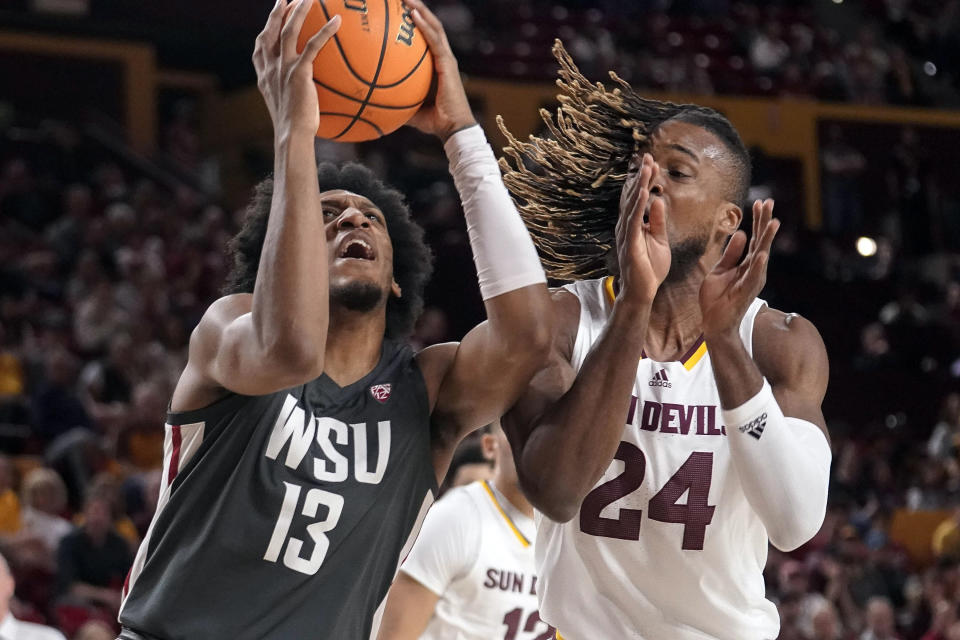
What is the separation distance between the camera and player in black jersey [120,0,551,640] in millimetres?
2832

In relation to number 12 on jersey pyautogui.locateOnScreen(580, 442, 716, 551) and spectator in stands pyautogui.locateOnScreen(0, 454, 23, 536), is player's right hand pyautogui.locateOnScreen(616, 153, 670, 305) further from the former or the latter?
spectator in stands pyautogui.locateOnScreen(0, 454, 23, 536)

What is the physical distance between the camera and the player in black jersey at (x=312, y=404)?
283 cm

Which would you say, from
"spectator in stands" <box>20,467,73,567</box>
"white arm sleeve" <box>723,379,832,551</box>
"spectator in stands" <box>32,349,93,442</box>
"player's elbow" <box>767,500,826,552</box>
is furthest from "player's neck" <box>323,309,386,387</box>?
"spectator in stands" <box>32,349,93,442</box>

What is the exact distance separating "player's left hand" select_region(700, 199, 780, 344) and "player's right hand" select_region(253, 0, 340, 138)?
37.0 inches

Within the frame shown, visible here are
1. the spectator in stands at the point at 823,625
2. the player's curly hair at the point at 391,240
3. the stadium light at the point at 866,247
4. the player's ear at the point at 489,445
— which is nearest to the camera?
the player's curly hair at the point at 391,240

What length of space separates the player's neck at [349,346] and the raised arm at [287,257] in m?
0.38

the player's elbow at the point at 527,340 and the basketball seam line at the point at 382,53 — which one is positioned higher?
the basketball seam line at the point at 382,53

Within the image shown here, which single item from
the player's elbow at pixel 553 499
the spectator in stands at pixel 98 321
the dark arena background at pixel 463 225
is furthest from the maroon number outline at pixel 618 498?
the spectator in stands at pixel 98 321

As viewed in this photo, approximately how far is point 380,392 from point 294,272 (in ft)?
2.01

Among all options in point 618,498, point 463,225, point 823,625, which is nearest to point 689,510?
point 618,498

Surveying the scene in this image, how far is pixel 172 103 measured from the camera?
1784 cm

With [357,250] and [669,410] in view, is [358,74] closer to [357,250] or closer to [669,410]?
[357,250]

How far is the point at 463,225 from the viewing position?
43.5 ft

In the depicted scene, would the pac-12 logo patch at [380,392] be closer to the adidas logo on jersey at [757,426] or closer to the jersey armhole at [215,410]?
the jersey armhole at [215,410]
